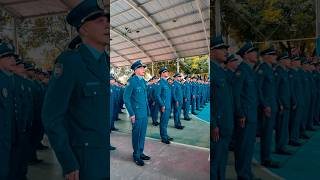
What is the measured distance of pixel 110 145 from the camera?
1.62 m

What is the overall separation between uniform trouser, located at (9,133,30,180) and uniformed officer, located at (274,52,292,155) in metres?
1.84

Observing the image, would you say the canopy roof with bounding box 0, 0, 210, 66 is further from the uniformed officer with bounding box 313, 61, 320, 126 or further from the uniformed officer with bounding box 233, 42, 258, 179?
the uniformed officer with bounding box 313, 61, 320, 126

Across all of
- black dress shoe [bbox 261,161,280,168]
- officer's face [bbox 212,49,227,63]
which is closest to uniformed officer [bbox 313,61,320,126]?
black dress shoe [bbox 261,161,280,168]

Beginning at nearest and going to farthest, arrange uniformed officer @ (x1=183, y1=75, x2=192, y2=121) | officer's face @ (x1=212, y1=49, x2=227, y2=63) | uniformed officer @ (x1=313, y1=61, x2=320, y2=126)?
uniformed officer @ (x1=183, y1=75, x2=192, y2=121), officer's face @ (x1=212, y1=49, x2=227, y2=63), uniformed officer @ (x1=313, y1=61, x2=320, y2=126)

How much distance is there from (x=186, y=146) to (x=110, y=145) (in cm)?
43

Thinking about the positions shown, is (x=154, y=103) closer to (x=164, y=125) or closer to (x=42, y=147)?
(x=164, y=125)

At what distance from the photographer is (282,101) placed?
2.71 metres

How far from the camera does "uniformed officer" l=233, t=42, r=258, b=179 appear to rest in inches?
92.3


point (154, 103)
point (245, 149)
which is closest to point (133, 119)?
point (154, 103)

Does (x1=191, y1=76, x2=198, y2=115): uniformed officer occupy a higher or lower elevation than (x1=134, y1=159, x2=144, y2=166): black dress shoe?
higher

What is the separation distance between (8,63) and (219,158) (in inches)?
57.0

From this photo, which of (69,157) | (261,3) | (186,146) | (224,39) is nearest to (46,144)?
(69,157)

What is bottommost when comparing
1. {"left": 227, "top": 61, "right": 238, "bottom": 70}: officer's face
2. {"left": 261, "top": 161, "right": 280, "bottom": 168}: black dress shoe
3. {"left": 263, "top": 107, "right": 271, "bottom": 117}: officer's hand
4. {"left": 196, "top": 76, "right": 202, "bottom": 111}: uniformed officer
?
{"left": 261, "top": 161, "right": 280, "bottom": 168}: black dress shoe

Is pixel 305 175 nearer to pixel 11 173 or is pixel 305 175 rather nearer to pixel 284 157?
pixel 284 157
